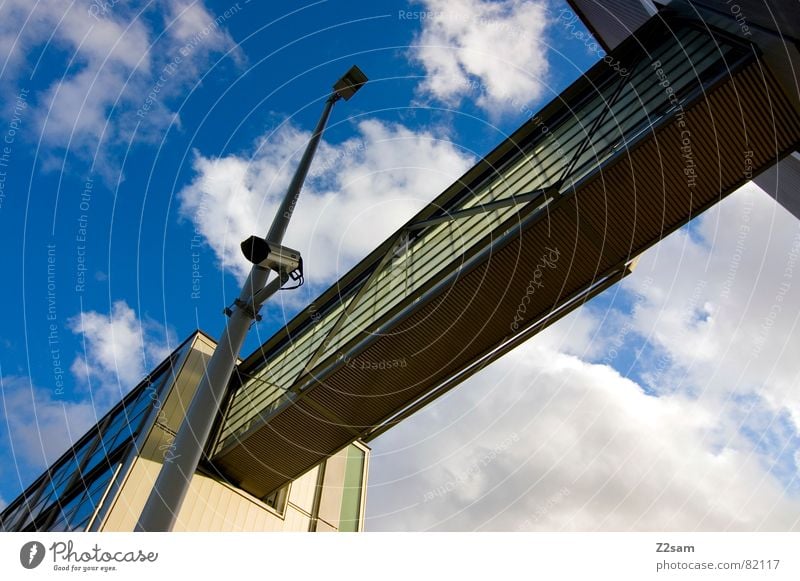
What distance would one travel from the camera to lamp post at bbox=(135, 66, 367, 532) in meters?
5.52

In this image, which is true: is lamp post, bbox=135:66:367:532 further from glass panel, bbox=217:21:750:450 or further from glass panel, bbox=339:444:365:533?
glass panel, bbox=339:444:365:533

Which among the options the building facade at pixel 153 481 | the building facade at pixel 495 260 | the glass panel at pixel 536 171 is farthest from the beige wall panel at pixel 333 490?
the glass panel at pixel 536 171

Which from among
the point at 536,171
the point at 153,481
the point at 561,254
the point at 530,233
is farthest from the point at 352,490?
the point at 536,171

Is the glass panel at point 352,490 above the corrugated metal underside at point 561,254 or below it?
above

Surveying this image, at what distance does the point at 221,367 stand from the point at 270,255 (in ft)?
4.46

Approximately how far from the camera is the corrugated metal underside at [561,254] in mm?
10195

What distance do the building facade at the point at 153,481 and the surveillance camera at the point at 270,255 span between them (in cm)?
1191

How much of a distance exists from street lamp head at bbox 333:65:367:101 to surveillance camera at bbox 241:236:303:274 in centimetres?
411

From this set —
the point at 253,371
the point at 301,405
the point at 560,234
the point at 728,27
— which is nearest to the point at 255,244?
the point at 560,234

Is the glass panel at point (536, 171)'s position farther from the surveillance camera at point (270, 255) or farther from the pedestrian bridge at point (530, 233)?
the surveillance camera at point (270, 255)

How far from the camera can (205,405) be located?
615 cm

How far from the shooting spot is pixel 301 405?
56.4 feet

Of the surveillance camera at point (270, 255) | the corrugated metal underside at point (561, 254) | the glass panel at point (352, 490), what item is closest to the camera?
the surveillance camera at point (270, 255)

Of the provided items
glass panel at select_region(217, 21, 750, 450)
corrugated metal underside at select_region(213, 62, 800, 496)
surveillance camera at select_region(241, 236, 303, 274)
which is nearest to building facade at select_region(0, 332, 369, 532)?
corrugated metal underside at select_region(213, 62, 800, 496)
